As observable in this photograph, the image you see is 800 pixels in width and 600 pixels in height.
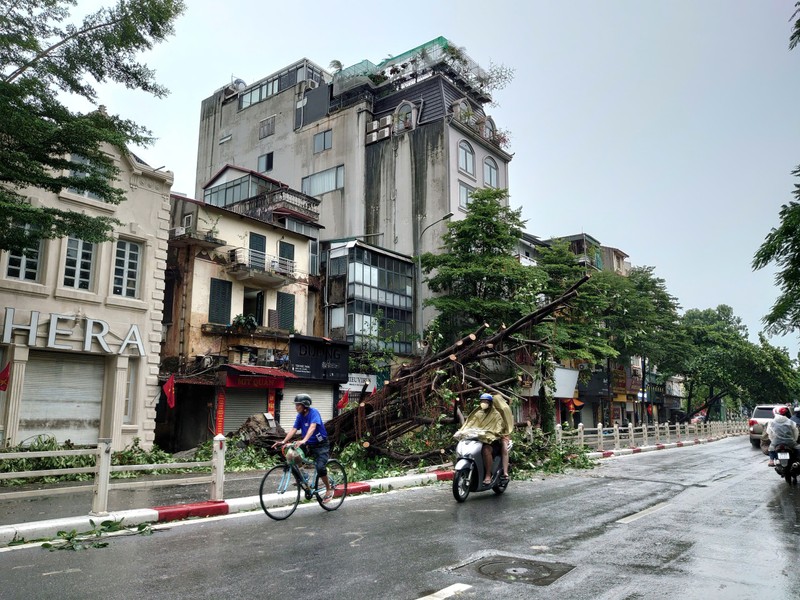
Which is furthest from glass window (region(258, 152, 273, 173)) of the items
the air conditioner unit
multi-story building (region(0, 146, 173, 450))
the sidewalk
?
the sidewalk

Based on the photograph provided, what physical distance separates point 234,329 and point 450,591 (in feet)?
80.2

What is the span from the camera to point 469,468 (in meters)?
9.98

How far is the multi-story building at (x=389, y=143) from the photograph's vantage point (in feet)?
131

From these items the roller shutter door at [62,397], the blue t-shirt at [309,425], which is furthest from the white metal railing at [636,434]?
the roller shutter door at [62,397]

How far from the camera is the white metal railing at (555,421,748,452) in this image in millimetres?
22484

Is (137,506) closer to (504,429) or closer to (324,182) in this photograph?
(504,429)

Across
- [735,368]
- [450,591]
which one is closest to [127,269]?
[450,591]

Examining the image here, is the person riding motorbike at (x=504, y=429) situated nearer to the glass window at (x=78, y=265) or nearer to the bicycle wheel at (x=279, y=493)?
the bicycle wheel at (x=279, y=493)

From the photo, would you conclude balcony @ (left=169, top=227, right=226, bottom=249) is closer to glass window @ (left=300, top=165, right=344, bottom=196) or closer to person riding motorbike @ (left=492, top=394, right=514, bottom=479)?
glass window @ (left=300, top=165, right=344, bottom=196)

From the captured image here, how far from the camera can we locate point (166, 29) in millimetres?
15039

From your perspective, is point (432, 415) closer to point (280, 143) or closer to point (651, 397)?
point (280, 143)

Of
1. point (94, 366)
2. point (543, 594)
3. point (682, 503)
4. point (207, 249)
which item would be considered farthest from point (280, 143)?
point (543, 594)

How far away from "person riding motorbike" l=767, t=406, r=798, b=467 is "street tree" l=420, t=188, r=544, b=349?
18975mm

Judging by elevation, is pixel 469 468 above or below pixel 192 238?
below
